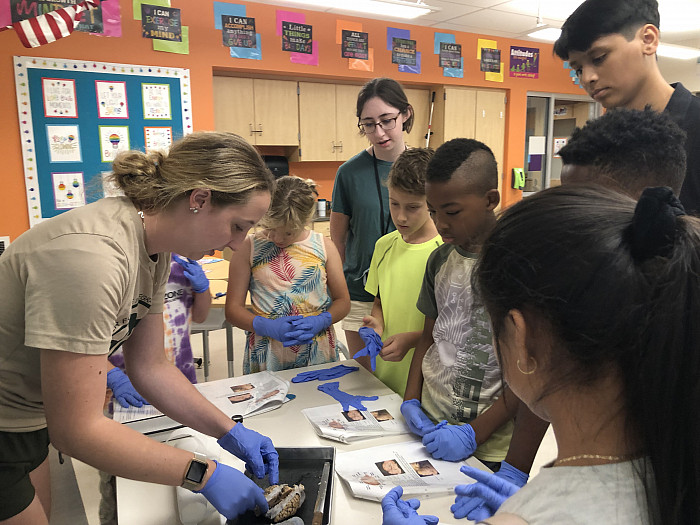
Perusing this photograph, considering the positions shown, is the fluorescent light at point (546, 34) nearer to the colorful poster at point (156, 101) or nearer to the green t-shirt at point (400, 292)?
the colorful poster at point (156, 101)

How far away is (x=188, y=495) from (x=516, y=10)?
519 cm

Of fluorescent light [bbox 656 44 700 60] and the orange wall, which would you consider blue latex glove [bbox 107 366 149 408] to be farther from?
fluorescent light [bbox 656 44 700 60]

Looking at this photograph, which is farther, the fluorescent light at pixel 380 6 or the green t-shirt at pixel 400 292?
the fluorescent light at pixel 380 6

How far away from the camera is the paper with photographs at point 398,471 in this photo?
0.94m

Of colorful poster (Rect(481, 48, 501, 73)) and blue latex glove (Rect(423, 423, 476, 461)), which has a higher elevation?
colorful poster (Rect(481, 48, 501, 73))

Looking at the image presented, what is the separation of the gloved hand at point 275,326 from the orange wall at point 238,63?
3.00 meters

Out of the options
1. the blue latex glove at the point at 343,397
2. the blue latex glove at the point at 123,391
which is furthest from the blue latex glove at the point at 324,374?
the blue latex glove at the point at 123,391

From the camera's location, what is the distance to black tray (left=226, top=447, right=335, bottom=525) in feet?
2.94

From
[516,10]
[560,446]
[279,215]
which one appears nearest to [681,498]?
[560,446]

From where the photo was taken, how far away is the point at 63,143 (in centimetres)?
377

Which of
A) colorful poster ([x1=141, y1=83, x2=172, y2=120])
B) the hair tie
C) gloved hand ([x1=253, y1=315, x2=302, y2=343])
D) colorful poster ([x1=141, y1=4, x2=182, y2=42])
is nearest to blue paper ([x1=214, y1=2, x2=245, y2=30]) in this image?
colorful poster ([x1=141, y1=4, x2=182, y2=42])

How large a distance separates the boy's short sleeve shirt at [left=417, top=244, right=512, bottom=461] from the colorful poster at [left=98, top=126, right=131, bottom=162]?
345 centimetres

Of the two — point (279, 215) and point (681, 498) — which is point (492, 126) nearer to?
point (279, 215)

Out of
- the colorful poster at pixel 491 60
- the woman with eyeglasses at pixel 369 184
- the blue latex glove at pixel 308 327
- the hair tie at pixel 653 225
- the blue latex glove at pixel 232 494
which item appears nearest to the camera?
the hair tie at pixel 653 225
